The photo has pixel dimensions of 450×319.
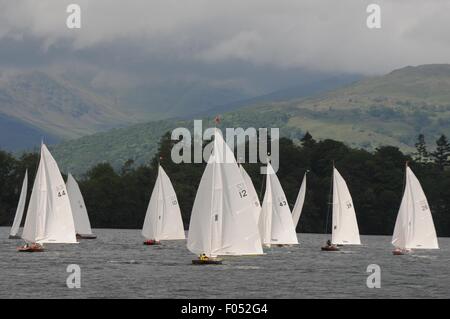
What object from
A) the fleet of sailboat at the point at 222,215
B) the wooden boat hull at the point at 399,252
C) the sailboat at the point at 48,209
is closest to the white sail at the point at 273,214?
the fleet of sailboat at the point at 222,215

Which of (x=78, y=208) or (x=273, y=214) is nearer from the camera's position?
(x=273, y=214)

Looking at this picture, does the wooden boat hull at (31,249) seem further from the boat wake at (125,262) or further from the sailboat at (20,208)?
the sailboat at (20,208)

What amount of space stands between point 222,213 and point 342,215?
40.3 m

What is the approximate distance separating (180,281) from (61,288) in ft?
30.3

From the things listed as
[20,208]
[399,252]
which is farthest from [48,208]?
[399,252]

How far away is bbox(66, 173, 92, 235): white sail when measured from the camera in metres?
136

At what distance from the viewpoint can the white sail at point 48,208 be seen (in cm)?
9500

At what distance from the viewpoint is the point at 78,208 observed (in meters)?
137

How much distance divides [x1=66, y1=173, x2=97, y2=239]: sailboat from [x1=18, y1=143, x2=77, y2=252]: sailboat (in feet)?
123

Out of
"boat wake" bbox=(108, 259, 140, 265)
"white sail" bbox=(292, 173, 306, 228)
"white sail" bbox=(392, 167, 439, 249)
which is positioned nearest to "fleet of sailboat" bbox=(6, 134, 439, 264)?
"white sail" bbox=(392, 167, 439, 249)

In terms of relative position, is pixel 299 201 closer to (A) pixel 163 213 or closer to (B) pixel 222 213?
(A) pixel 163 213

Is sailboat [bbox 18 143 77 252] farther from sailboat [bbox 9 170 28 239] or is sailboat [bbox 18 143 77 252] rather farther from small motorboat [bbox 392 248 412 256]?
small motorboat [bbox 392 248 412 256]

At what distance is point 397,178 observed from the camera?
198m
